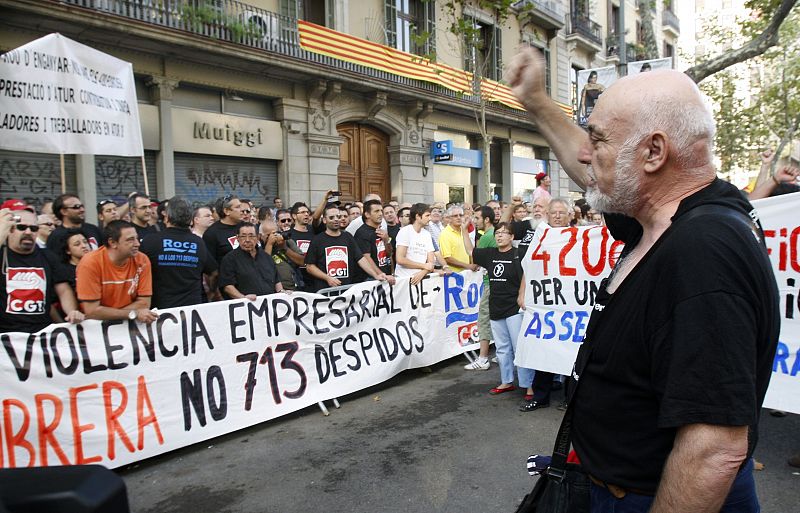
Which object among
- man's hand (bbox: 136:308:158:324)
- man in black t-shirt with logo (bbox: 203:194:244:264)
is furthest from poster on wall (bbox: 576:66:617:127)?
man's hand (bbox: 136:308:158:324)

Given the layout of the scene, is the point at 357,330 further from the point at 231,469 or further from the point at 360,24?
the point at 360,24

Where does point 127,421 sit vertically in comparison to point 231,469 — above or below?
above

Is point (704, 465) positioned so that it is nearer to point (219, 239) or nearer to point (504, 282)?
point (504, 282)

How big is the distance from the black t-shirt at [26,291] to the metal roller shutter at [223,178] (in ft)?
26.0

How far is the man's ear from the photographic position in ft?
4.39

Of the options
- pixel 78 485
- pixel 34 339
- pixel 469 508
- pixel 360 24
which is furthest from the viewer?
pixel 360 24

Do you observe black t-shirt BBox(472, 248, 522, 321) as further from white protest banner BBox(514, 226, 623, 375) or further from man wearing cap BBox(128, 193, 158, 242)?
man wearing cap BBox(128, 193, 158, 242)

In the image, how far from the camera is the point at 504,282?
6.14m

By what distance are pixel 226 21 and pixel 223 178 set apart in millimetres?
3428

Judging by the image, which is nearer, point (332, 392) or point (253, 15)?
point (332, 392)

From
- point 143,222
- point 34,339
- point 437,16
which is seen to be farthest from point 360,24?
point 34,339

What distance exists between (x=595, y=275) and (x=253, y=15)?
1111 centimetres

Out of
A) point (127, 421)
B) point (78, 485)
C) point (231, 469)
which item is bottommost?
point (231, 469)

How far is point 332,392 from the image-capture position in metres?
5.77
